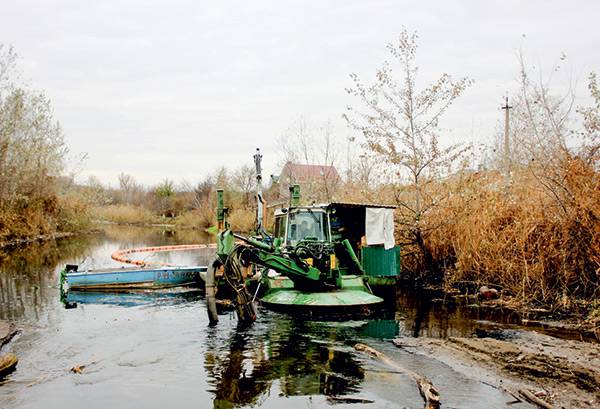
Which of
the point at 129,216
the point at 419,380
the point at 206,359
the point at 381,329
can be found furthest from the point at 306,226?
the point at 129,216

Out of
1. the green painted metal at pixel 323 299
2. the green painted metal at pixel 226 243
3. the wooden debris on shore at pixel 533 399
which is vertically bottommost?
the wooden debris on shore at pixel 533 399

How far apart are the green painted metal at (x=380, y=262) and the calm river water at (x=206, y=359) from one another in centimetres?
111

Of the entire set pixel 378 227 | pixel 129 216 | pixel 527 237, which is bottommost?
pixel 527 237

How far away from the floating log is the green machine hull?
590 cm

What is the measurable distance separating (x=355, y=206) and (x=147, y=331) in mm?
6573

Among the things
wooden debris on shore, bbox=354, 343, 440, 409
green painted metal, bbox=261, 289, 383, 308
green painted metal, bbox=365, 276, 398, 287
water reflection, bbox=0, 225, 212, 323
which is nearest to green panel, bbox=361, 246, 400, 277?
green painted metal, bbox=365, 276, 398, 287

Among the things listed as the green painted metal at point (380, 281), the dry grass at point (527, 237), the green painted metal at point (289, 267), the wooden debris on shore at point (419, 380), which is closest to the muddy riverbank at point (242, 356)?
the wooden debris on shore at point (419, 380)

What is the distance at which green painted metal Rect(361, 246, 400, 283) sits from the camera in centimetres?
1598

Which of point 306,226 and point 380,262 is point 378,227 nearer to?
point 380,262

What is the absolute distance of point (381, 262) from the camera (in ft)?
52.5

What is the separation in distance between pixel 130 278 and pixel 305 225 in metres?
5.62

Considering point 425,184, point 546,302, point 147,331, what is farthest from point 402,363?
point 425,184

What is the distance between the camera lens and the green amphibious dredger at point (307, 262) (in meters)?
11.9

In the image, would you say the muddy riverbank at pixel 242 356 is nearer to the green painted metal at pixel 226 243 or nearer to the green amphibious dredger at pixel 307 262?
the green amphibious dredger at pixel 307 262
